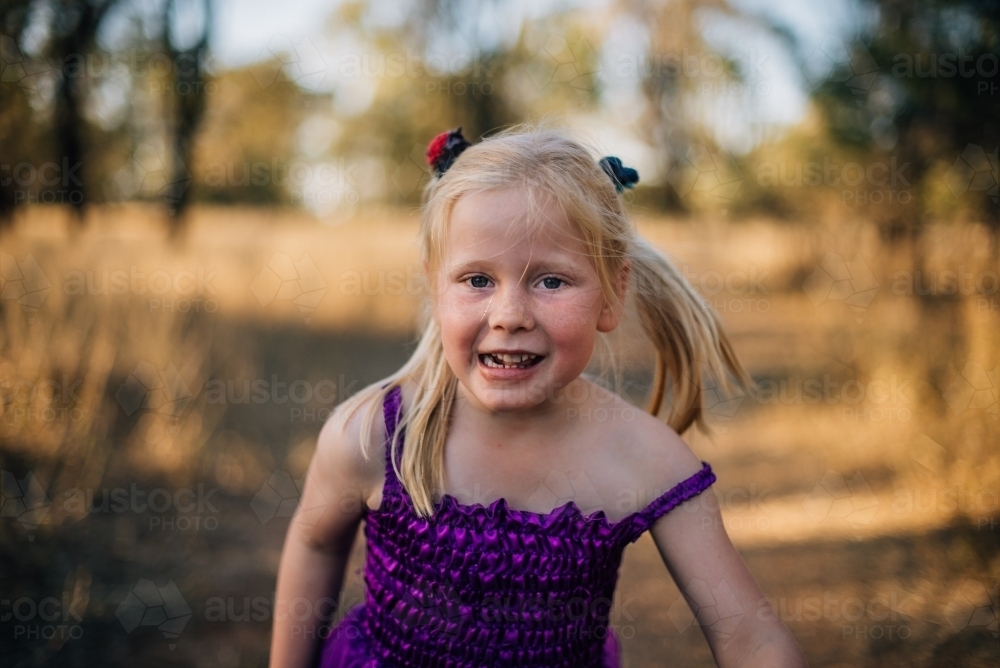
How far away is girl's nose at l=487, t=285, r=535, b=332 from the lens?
1203 millimetres

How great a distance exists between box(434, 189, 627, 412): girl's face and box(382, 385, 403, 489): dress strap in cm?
23

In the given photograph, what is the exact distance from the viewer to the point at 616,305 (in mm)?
1407

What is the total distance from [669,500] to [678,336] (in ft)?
1.41

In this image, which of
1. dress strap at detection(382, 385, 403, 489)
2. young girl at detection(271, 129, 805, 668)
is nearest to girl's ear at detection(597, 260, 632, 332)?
young girl at detection(271, 129, 805, 668)

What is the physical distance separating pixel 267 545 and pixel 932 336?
3481 mm

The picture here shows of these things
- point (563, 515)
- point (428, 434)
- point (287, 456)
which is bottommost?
point (287, 456)

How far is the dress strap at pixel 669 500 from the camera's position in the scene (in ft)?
4.31

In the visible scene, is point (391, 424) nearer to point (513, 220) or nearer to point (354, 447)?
point (354, 447)

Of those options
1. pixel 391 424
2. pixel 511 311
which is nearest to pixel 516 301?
pixel 511 311

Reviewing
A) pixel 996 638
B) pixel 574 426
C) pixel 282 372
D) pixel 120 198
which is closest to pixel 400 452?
pixel 574 426

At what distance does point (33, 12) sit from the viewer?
347cm

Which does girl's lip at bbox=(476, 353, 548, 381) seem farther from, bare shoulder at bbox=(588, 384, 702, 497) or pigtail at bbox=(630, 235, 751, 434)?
pigtail at bbox=(630, 235, 751, 434)

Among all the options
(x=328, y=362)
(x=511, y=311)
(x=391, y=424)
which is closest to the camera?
(x=511, y=311)

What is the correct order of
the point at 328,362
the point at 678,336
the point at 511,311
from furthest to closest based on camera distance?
the point at 328,362
the point at 678,336
the point at 511,311
